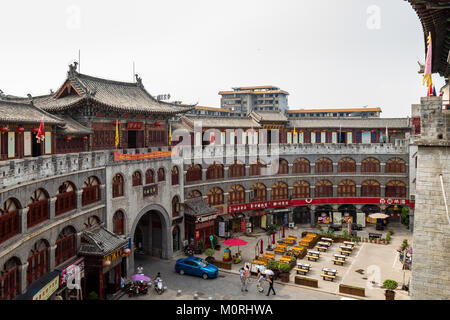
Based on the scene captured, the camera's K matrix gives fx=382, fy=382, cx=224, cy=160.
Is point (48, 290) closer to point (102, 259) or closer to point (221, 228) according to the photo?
point (102, 259)

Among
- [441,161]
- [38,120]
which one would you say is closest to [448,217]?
[441,161]

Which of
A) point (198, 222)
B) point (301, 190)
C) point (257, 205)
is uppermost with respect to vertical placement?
point (301, 190)

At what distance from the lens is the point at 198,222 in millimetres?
37875

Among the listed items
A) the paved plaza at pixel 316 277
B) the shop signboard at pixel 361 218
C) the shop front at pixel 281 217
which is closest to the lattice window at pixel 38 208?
the paved plaza at pixel 316 277

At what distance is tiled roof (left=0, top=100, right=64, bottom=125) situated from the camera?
22.9 meters

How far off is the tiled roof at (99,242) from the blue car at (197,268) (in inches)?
249

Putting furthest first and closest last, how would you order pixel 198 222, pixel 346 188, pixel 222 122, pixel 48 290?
pixel 346 188, pixel 222 122, pixel 198 222, pixel 48 290

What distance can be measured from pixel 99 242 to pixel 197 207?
14588 mm

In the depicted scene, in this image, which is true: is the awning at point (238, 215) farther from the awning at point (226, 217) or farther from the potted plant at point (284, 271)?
the potted plant at point (284, 271)

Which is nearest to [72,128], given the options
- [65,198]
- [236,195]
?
[65,198]

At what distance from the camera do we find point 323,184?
49.5 m

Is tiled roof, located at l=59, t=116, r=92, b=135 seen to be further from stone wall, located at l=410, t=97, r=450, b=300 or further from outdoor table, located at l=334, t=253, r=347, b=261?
outdoor table, located at l=334, t=253, r=347, b=261

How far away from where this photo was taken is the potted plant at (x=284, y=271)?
3052 centimetres
